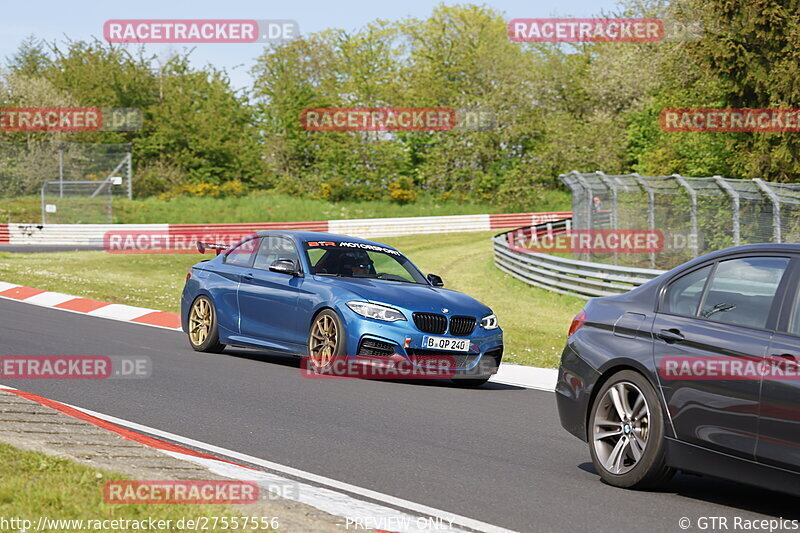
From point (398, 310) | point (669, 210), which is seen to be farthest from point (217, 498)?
point (669, 210)

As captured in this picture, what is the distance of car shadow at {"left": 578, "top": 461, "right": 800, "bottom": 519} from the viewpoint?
20.7ft

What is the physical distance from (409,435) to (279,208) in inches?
2154

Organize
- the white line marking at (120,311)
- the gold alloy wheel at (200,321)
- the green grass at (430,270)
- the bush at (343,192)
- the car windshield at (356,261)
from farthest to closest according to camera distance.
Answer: the bush at (343,192) < the white line marking at (120,311) < the green grass at (430,270) < the gold alloy wheel at (200,321) < the car windshield at (356,261)

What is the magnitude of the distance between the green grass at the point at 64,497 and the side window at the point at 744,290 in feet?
10.0

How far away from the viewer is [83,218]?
5112 cm

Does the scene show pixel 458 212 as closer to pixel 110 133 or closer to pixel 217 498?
pixel 110 133

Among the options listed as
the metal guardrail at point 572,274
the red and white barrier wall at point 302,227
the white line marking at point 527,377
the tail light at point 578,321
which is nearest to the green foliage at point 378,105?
the red and white barrier wall at point 302,227

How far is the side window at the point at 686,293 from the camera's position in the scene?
6711 millimetres

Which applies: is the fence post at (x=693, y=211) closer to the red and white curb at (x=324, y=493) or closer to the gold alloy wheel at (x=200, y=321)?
the gold alloy wheel at (x=200, y=321)

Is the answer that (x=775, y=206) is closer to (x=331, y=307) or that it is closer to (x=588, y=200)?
(x=588, y=200)

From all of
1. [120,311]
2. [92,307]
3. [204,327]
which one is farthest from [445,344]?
[92,307]

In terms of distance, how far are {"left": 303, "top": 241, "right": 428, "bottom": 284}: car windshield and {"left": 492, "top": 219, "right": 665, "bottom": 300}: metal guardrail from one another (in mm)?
9654

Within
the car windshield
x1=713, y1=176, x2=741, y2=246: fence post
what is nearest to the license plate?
the car windshield

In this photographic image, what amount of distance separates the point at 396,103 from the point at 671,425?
6754cm
